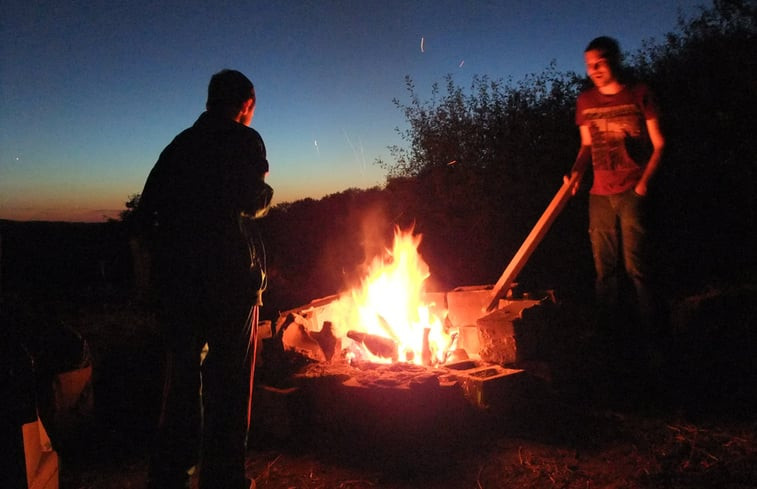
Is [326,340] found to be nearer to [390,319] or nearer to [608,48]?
[390,319]

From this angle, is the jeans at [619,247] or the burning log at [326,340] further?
the burning log at [326,340]

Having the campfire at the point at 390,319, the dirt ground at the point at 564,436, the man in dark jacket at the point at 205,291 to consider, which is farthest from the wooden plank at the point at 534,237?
the man in dark jacket at the point at 205,291

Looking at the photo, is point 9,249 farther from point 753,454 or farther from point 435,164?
point 753,454

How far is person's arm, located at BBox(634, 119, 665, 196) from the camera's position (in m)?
4.04

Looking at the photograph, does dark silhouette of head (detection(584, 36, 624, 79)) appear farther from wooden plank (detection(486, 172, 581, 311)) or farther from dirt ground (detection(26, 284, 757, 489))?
dirt ground (detection(26, 284, 757, 489))

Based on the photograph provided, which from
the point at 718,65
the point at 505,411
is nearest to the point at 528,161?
the point at 718,65

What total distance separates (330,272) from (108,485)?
7.59m

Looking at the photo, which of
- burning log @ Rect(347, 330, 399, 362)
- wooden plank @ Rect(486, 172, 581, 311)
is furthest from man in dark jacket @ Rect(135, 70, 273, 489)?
wooden plank @ Rect(486, 172, 581, 311)

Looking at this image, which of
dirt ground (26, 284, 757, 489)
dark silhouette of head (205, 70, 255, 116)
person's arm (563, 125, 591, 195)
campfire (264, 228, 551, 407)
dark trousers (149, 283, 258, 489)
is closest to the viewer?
dark trousers (149, 283, 258, 489)

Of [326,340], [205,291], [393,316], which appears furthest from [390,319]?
[205,291]

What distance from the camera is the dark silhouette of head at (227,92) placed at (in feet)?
9.31

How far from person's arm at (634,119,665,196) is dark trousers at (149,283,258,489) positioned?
3.11m

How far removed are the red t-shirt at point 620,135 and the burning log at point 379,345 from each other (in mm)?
2178

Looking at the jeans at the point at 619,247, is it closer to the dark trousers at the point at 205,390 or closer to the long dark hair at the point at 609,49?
the long dark hair at the point at 609,49
